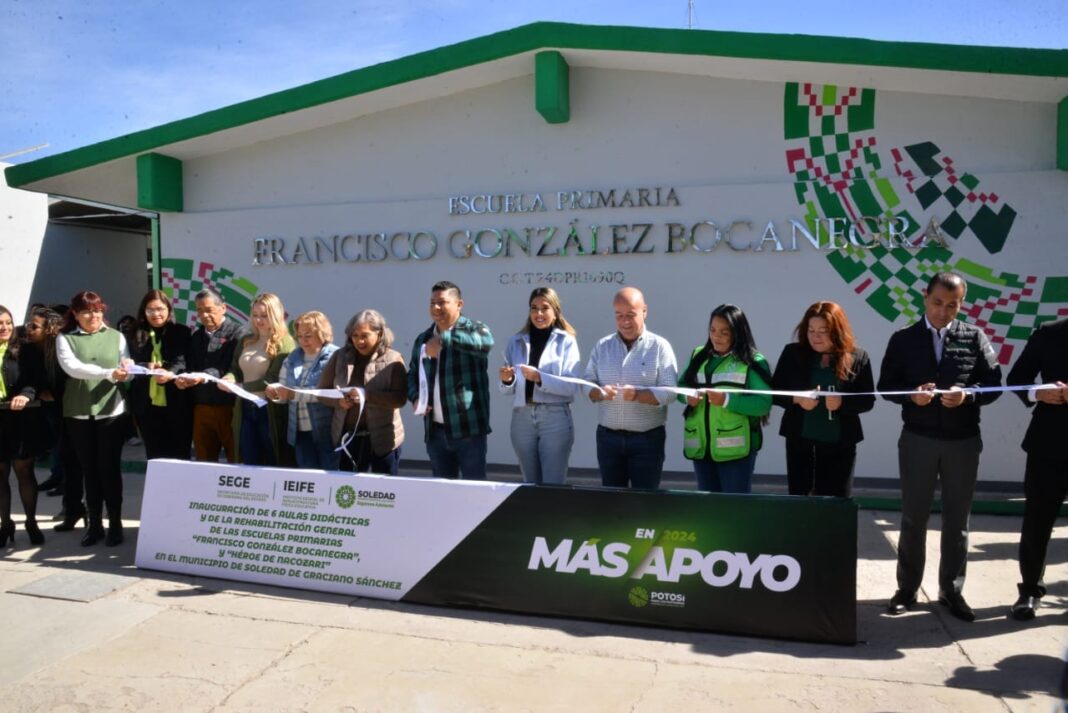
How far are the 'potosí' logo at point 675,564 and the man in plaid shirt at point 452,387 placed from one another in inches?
40.1

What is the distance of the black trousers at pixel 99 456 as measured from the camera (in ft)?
19.7

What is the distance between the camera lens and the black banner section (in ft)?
13.6

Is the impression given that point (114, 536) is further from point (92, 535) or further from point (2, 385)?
point (2, 385)

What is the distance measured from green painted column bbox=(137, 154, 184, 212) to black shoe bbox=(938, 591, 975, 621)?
817 cm

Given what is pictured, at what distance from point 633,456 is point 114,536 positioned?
398cm

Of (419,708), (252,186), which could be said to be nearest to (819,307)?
(419,708)

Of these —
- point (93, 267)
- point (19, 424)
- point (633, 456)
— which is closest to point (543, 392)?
point (633, 456)

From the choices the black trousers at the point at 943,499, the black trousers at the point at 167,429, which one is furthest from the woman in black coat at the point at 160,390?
the black trousers at the point at 943,499

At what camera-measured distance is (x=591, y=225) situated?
7586 millimetres

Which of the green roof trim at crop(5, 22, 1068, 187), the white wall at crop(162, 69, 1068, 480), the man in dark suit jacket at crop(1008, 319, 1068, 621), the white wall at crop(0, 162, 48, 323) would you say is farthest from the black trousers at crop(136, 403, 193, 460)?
the white wall at crop(0, 162, 48, 323)

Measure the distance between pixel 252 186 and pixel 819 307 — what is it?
6.48 meters

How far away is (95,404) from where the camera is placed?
5.95 meters

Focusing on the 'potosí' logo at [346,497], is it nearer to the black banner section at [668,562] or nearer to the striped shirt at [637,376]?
the black banner section at [668,562]

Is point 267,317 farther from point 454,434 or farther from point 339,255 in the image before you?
point 339,255
